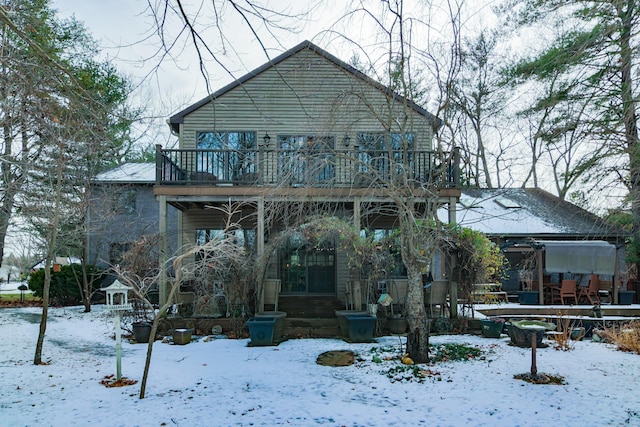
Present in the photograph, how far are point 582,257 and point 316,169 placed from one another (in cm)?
991

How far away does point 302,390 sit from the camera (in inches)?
226

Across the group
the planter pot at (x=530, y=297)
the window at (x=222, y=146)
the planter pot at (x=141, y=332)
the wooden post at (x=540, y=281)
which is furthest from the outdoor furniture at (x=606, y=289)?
the planter pot at (x=141, y=332)

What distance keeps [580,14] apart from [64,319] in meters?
13.1

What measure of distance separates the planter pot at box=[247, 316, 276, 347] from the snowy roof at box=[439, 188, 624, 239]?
9.06 metres

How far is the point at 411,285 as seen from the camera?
7199 mm

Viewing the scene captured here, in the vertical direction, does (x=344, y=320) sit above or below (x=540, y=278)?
below

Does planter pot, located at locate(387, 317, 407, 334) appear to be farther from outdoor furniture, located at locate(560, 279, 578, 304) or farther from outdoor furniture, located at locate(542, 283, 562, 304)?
outdoor furniture, located at locate(542, 283, 562, 304)

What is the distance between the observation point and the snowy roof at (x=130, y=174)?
57.3 feet

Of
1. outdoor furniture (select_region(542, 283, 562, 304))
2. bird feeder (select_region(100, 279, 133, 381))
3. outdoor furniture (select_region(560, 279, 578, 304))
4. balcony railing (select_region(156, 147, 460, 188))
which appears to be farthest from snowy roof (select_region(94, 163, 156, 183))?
outdoor furniture (select_region(560, 279, 578, 304))

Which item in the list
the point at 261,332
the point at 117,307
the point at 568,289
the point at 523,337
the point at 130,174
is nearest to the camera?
the point at 117,307

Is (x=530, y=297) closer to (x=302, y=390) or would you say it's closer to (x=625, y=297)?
(x=625, y=297)

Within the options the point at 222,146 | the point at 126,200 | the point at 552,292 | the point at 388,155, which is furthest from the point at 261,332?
the point at 126,200

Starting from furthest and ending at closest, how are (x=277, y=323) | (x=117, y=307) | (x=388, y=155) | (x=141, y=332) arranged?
(x=388, y=155) < (x=141, y=332) < (x=277, y=323) < (x=117, y=307)

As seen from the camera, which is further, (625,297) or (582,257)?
(625,297)
